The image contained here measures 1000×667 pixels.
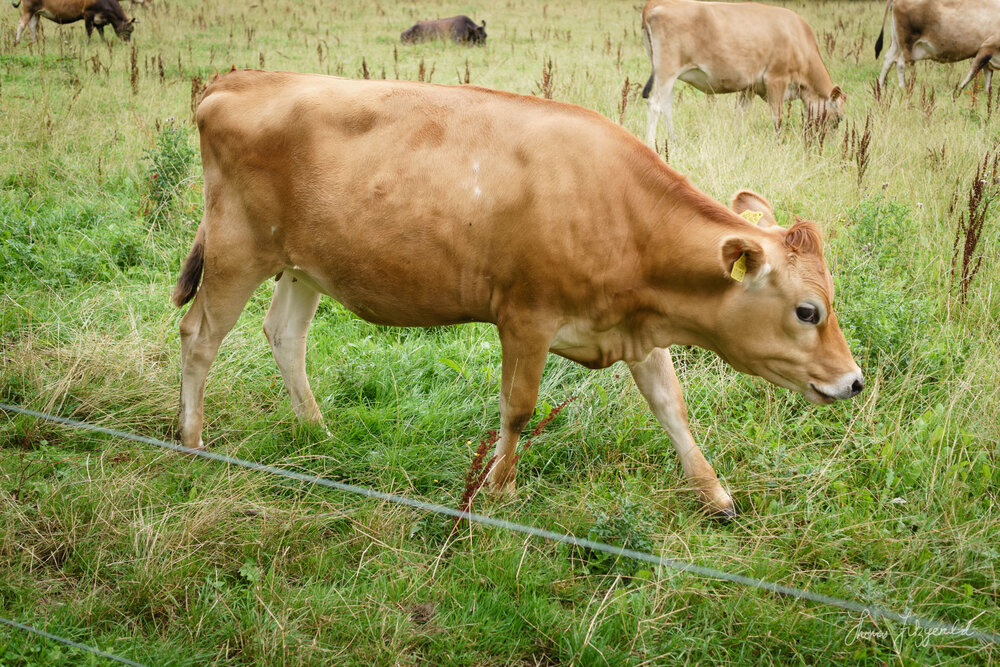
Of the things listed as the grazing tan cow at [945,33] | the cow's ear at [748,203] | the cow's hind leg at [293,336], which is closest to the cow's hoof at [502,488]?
the cow's hind leg at [293,336]

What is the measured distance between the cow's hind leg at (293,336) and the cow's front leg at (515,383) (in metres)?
1.08

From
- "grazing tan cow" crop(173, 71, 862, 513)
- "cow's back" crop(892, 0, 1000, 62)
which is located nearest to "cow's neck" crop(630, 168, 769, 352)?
"grazing tan cow" crop(173, 71, 862, 513)

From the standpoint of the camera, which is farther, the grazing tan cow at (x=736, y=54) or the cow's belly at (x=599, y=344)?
the grazing tan cow at (x=736, y=54)

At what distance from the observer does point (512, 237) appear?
11.3 ft

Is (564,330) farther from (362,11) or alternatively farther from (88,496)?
(362,11)

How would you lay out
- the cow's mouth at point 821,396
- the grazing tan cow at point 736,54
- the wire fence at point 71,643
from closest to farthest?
the wire fence at point 71,643, the cow's mouth at point 821,396, the grazing tan cow at point 736,54

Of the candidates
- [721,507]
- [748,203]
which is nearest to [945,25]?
[748,203]

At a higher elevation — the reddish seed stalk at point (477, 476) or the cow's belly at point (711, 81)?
the cow's belly at point (711, 81)

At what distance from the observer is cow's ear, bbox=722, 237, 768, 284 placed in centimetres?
310

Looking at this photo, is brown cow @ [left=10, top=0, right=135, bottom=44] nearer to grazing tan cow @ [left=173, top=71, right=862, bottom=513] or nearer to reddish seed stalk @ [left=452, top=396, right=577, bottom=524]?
grazing tan cow @ [left=173, top=71, right=862, bottom=513]

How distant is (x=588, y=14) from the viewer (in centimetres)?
2008

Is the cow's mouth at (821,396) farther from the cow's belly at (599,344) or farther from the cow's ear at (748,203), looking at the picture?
the cow's ear at (748,203)

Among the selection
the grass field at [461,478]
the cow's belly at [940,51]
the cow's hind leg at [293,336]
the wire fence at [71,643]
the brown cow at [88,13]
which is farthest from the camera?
the brown cow at [88,13]

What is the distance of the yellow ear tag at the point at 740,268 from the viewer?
10.4 ft
